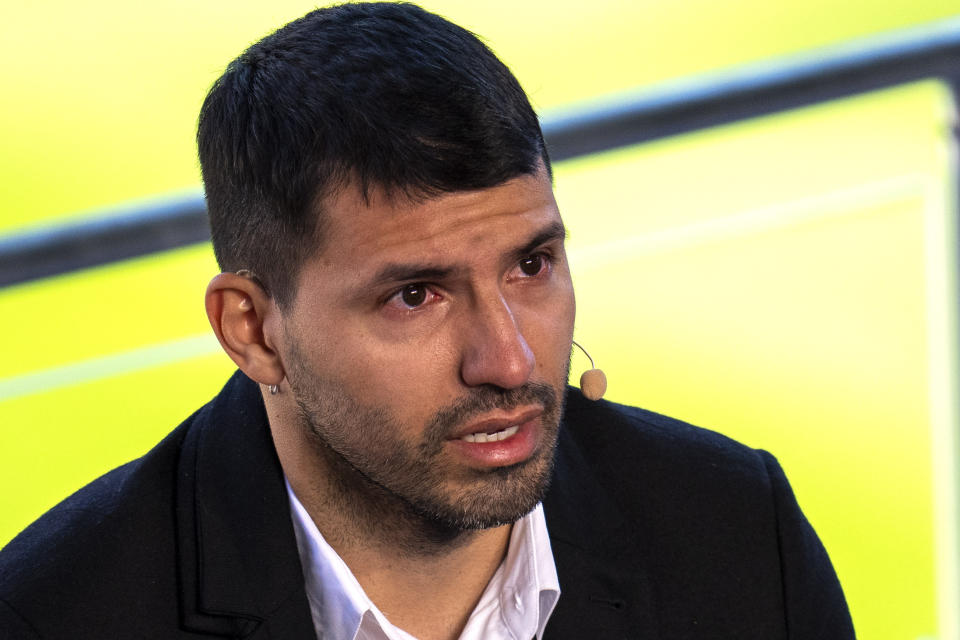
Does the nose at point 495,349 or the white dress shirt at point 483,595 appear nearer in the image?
the nose at point 495,349

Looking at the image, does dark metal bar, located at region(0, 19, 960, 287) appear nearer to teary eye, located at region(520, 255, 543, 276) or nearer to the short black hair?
the short black hair

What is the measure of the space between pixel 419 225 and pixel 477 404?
19 cm

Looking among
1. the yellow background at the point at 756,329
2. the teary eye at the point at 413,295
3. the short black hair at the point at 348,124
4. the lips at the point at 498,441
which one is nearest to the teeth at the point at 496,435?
the lips at the point at 498,441

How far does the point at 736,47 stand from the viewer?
7996 mm

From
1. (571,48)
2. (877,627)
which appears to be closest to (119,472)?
(877,627)

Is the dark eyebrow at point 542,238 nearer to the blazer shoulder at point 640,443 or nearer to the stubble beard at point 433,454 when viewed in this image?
the stubble beard at point 433,454

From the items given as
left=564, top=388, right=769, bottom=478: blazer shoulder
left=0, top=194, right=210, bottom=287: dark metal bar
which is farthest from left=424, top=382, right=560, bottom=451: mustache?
left=0, top=194, right=210, bottom=287: dark metal bar

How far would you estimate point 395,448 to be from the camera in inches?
55.2

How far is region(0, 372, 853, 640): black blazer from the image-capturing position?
4.83 feet

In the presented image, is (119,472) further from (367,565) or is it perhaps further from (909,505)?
(909,505)

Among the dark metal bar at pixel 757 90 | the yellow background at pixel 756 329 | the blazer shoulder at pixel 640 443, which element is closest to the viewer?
the blazer shoulder at pixel 640 443

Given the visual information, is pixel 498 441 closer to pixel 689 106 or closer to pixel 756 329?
pixel 689 106

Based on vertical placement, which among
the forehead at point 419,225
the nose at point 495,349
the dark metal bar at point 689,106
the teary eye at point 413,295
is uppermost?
the dark metal bar at point 689,106

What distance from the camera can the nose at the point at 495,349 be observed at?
4.38 feet
